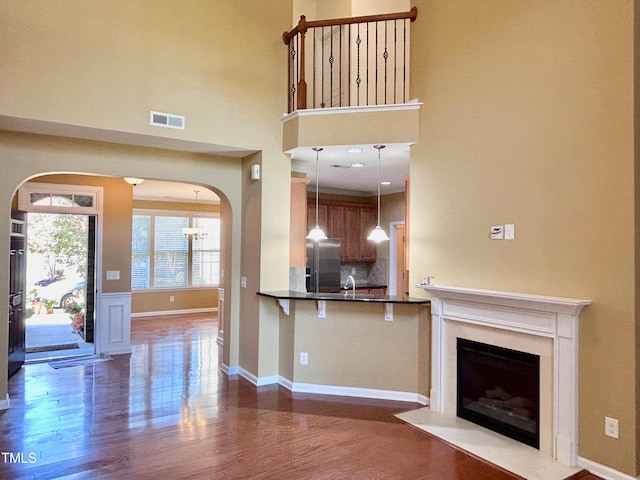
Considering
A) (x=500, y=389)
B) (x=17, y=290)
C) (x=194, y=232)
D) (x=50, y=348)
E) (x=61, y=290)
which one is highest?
(x=194, y=232)

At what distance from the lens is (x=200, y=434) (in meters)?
3.48

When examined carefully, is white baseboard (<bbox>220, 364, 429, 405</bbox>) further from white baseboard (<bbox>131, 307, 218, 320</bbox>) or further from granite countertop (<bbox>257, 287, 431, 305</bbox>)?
white baseboard (<bbox>131, 307, 218, 320</bbox>)

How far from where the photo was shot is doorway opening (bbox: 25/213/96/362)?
21.9 ft

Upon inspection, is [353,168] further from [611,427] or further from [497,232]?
[611,427]

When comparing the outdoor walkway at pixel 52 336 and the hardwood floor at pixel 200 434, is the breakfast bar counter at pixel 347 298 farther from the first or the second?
the outdoor walkway at pixel 52 336

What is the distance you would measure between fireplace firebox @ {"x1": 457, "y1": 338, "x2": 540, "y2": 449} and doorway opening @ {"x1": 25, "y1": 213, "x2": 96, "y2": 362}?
5446 mm

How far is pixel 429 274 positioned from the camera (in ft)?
13.8

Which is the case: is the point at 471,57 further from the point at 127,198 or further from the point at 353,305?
the point at 127,198

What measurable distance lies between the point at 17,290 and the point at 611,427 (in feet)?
20.7

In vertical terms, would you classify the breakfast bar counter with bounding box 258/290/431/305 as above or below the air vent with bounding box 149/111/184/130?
below

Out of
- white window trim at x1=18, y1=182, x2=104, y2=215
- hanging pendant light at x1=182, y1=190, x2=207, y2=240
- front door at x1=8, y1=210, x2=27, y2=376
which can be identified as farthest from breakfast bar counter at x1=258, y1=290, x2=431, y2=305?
hanging pendant light at x1=182, y1=190, x2=207, y2=240

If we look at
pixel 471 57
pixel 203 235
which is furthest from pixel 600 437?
pixel 203 235

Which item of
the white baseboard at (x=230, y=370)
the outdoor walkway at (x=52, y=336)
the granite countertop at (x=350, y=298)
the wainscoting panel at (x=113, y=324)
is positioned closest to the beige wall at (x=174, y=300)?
the outdoor walkway at (x=52, y=336)

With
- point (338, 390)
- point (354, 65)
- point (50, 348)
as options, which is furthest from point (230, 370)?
point (354, 65)
